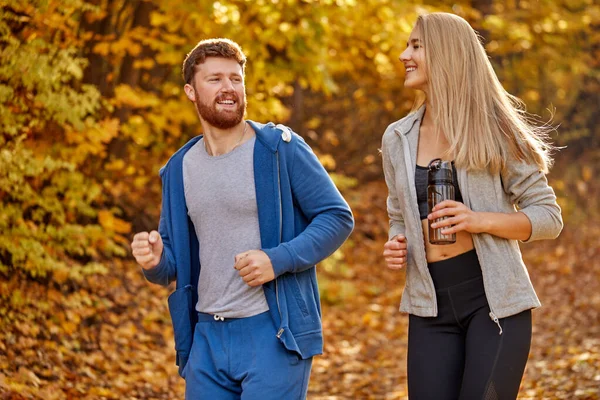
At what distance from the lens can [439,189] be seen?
3744mm

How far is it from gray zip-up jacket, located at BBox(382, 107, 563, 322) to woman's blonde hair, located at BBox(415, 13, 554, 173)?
77 millimetres

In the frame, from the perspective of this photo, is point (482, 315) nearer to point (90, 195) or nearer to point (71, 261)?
point (90, 195)

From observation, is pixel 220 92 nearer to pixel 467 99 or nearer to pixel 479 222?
pixel 467 99

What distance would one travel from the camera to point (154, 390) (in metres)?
7.93

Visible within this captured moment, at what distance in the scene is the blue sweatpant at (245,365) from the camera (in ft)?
12.3

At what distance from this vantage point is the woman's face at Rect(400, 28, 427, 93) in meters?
4.03

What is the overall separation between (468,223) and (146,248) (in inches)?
54.8

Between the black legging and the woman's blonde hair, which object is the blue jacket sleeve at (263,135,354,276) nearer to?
the black legging

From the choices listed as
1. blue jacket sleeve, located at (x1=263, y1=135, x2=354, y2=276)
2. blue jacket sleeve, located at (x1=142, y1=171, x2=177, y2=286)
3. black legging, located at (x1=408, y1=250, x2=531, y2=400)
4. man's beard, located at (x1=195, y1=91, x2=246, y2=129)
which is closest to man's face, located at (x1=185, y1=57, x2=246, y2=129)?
man's beard, located at (x1=195, y1=91, x2=246, y2=129)

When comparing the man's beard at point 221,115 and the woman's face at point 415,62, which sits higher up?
the woman's face at point 415,62

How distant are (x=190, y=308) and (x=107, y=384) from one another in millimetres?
4004

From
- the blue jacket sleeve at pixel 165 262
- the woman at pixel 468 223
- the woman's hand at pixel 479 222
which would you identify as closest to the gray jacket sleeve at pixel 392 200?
the woman at pixel 468 223

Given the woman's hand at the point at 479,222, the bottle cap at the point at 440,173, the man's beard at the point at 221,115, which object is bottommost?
the woman's hand at the point at 479,222

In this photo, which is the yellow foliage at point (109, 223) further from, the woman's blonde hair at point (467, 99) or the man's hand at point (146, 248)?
the woman's blonde hair at point (467, 99)
